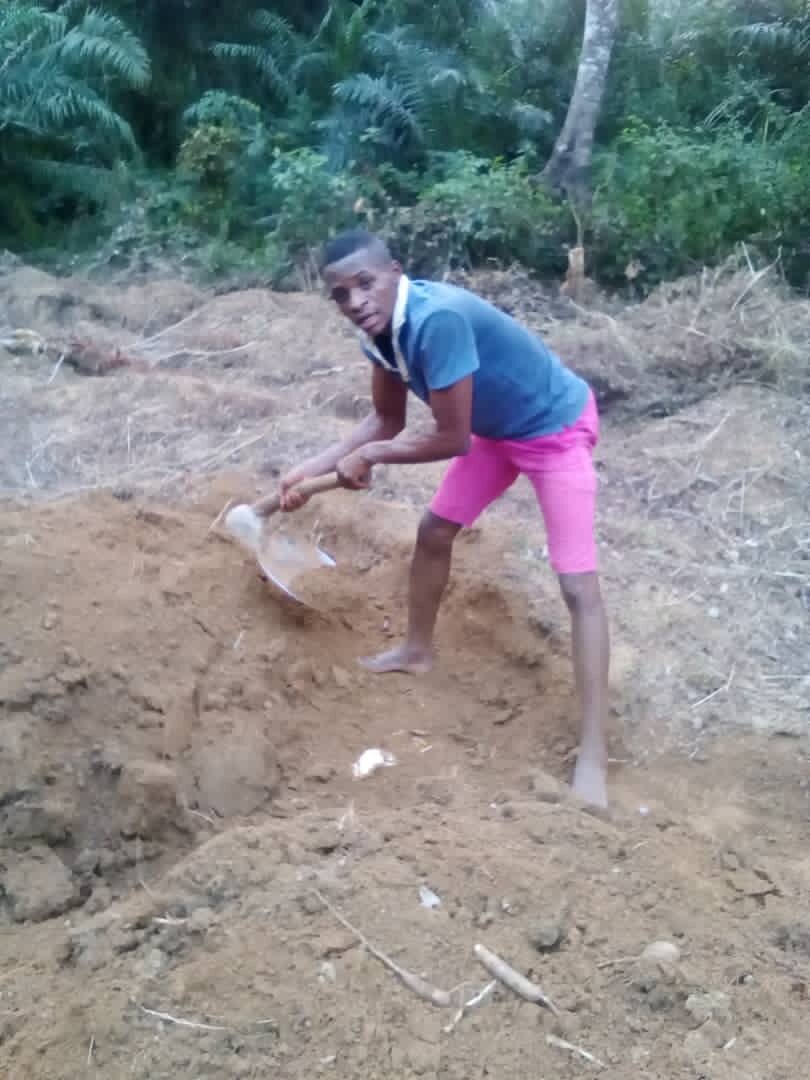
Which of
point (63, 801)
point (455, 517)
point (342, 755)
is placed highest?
point (455, 517)

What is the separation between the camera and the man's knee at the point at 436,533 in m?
3.24

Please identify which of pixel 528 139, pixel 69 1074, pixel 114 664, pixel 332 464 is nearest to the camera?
pixel 69 1074

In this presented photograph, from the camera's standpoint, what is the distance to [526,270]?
6984mm

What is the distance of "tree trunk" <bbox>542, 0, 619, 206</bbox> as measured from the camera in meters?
7.38

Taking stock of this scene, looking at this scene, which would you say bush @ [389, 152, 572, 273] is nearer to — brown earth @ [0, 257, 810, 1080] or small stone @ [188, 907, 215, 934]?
brown earth @ [0, 257, 810, 1080]

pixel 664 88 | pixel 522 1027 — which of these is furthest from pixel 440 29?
pixel 522 1027

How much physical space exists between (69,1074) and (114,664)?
4.11 feet

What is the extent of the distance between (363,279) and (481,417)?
498mm

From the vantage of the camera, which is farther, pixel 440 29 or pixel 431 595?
pixel 440 29

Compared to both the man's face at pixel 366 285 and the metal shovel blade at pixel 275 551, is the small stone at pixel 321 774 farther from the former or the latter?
the man's face at pixel 366 285

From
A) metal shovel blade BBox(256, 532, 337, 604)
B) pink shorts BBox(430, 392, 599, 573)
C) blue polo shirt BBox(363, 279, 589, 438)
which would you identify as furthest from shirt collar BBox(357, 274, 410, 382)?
metal shovel blade BBox(256, 532, 337, 604)

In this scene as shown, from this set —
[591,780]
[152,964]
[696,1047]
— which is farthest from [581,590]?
[152,964]

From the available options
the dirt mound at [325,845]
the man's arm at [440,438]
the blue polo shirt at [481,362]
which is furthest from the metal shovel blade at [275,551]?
the blue polo shirt at [481,362]

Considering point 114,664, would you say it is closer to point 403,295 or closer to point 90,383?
point 403,295
